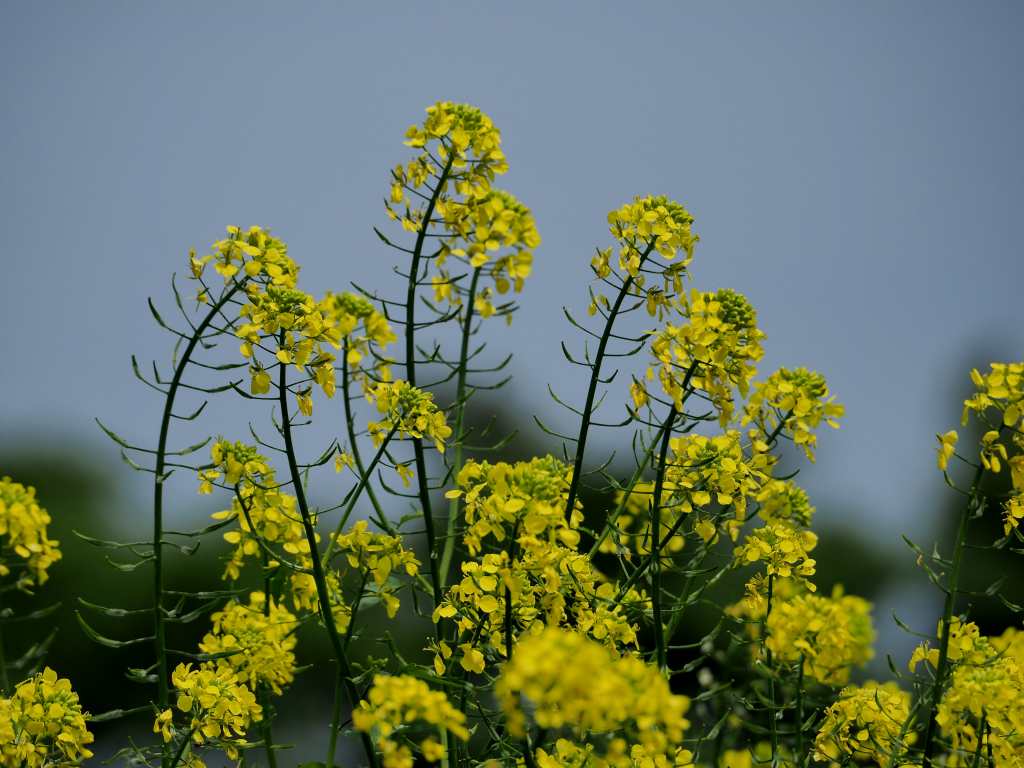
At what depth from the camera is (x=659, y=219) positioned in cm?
289

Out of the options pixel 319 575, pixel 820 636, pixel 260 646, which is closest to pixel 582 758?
pixel 319 575

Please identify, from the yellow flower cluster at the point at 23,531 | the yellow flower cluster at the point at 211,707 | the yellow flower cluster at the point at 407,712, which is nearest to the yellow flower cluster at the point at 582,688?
the yellow flower cluster at the point at 407,712

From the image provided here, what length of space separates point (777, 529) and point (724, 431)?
40 cm

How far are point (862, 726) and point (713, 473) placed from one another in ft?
3.54

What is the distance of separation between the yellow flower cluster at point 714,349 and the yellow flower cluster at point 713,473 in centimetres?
21

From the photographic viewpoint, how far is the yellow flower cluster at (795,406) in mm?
3098

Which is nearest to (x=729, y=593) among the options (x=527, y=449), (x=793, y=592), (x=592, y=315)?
(x=527, y=449)

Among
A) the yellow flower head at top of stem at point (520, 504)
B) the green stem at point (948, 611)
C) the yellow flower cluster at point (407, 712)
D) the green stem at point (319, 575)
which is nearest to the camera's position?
the yellow flower cluster at point (407, 712)

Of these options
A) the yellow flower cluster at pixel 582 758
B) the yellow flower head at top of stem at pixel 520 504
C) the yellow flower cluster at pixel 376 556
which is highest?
the yellow flower head at top of stem at pixel 520 504

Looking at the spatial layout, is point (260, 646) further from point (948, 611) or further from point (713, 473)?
point (948, 611)

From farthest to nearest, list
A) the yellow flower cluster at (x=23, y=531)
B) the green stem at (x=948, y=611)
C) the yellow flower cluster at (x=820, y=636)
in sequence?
the yellow flower cluster at (x=820, y=636)
the yellow flower cluster at (x=23, y=531)
the green stem at (x=948, y=611)

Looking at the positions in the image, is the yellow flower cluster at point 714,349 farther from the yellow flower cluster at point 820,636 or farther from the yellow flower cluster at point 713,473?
the yellow flower cluster at point 820,636

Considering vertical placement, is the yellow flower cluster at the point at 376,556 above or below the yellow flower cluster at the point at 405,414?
below

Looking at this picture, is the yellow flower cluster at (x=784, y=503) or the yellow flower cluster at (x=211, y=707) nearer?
the yellow flower cluster at (x=211, y=707)
